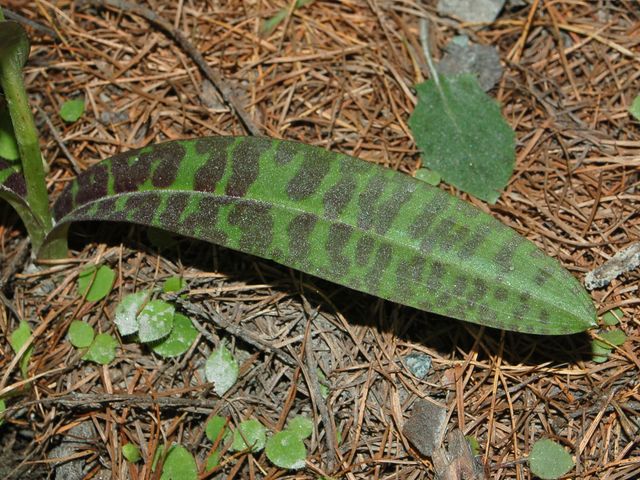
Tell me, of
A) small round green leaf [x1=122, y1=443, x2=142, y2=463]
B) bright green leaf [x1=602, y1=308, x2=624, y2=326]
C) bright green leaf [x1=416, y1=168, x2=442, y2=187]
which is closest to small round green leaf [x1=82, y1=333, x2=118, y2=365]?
small round green leaf [x1=122, y1=443, x2=142, y2=463]

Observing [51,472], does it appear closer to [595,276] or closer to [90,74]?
[90,74]

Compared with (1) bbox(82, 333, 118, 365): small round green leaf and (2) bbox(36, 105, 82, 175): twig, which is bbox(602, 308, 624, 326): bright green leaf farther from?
(2) bbox(36, 105, 82, 175): twig

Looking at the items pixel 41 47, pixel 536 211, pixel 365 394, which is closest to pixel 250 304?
pixel 365 394

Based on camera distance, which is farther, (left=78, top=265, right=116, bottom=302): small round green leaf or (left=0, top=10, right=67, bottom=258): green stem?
(left=78, top=265, right=116, bottom=302): small round green leaf

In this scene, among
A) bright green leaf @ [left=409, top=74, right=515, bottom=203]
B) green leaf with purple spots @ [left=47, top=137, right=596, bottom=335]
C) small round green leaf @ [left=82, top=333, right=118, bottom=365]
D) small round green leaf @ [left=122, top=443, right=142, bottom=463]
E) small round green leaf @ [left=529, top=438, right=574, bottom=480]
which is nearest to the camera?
green leaf with purple spots @ [left=47, top=137, right=596, bottom=335]

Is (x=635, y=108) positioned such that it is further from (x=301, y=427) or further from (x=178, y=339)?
(x=178, y=339)

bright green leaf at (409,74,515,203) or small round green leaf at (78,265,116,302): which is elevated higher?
bright green leaf at (409,74,515,203)

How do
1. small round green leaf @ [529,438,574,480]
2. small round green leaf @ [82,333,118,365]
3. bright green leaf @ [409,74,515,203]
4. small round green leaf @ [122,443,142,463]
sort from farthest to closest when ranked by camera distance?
bright green leaf @ [409,74,515,203] < small round green leaf @ [82,333,118,365] < small round green leaf @ [122,443,142,463] < small round green leaf @ [529,438,574,480]

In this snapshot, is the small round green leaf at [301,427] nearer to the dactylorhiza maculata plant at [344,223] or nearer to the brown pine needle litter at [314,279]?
the brown pine needle litter at [314,279]

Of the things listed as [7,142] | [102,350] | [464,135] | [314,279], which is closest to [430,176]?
[464,135]
